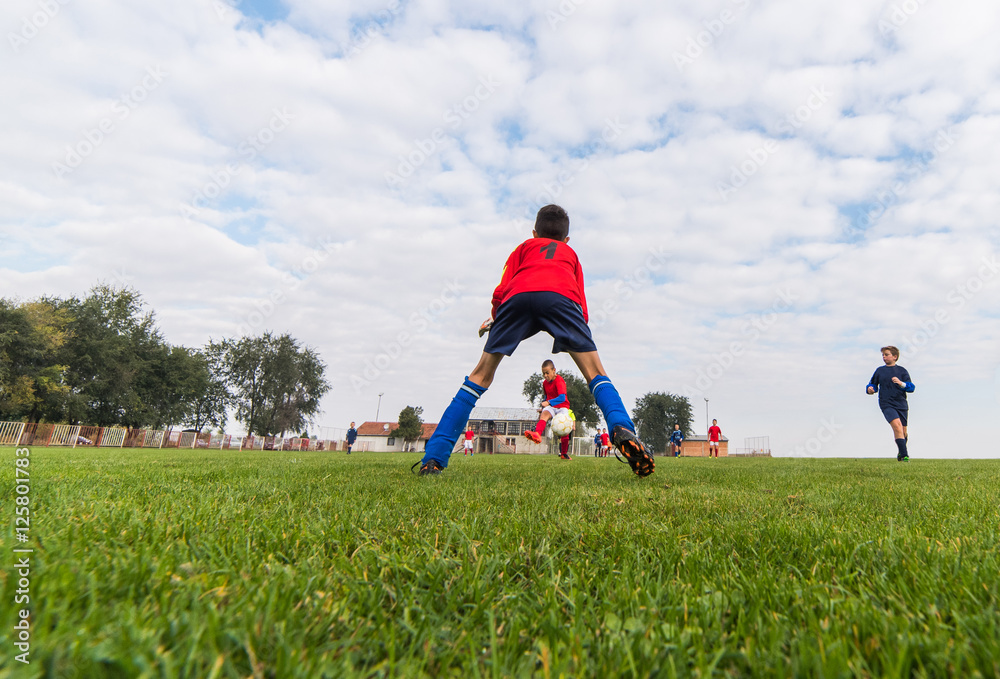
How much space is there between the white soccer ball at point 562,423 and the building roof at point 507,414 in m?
80.2

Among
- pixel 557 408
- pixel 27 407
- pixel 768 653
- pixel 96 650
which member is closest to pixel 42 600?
pixel 96 650

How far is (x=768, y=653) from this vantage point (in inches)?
41.3

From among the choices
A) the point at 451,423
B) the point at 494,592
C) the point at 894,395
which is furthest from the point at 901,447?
the point at 494,592

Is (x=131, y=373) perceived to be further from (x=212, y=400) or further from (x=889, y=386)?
(x=889, y=386)

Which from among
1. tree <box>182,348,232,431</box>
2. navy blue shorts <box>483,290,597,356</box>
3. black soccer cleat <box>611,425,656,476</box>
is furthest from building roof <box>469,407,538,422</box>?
black soccer cleat <box>611,425,656,476</box>

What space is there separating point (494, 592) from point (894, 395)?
1361 centimetres

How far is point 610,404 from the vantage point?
14.7 ft

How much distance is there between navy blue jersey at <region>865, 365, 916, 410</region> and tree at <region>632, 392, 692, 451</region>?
6631 cm

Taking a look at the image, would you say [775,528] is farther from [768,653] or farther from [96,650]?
[96,650]

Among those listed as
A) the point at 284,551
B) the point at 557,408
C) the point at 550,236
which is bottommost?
the point at 284,551

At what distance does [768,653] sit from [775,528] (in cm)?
126

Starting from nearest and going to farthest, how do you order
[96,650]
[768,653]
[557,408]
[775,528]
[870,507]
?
[96,650] → [768,653] → [775,528] → [870,507] → [557,408]

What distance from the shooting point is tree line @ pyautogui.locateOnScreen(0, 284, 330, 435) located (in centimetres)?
4128

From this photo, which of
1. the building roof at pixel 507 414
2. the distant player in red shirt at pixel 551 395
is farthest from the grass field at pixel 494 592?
the building roof at pixel 507 414
